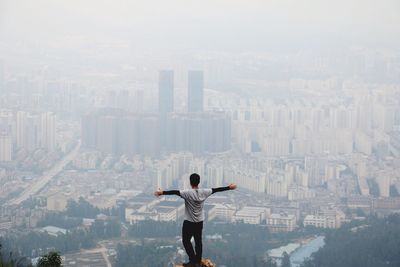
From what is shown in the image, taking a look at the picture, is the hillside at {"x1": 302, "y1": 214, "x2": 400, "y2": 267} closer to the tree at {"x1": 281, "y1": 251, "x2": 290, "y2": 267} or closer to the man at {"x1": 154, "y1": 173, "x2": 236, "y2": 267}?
the tree at {"x1": 281, "y1": 251, "x2": 290, "y2": 267}

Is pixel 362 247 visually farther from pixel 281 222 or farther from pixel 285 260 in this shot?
pixel 281 222

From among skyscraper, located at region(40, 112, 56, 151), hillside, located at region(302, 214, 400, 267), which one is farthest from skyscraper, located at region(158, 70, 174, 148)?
hillside, located at region(302, 214, 400, 267)

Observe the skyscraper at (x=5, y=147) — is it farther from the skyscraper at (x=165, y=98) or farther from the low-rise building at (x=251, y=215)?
the low-rise building at (x=251, y=215)

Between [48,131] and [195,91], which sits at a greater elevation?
[195,91]

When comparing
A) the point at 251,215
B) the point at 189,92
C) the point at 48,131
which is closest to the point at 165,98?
the point at 189,92

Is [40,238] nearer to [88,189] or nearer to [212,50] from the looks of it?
[88,189]

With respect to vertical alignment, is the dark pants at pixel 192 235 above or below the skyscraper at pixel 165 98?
below

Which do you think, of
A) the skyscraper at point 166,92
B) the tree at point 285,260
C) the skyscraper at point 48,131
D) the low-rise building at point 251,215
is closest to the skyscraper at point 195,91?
the skyscraper at point 166,92
